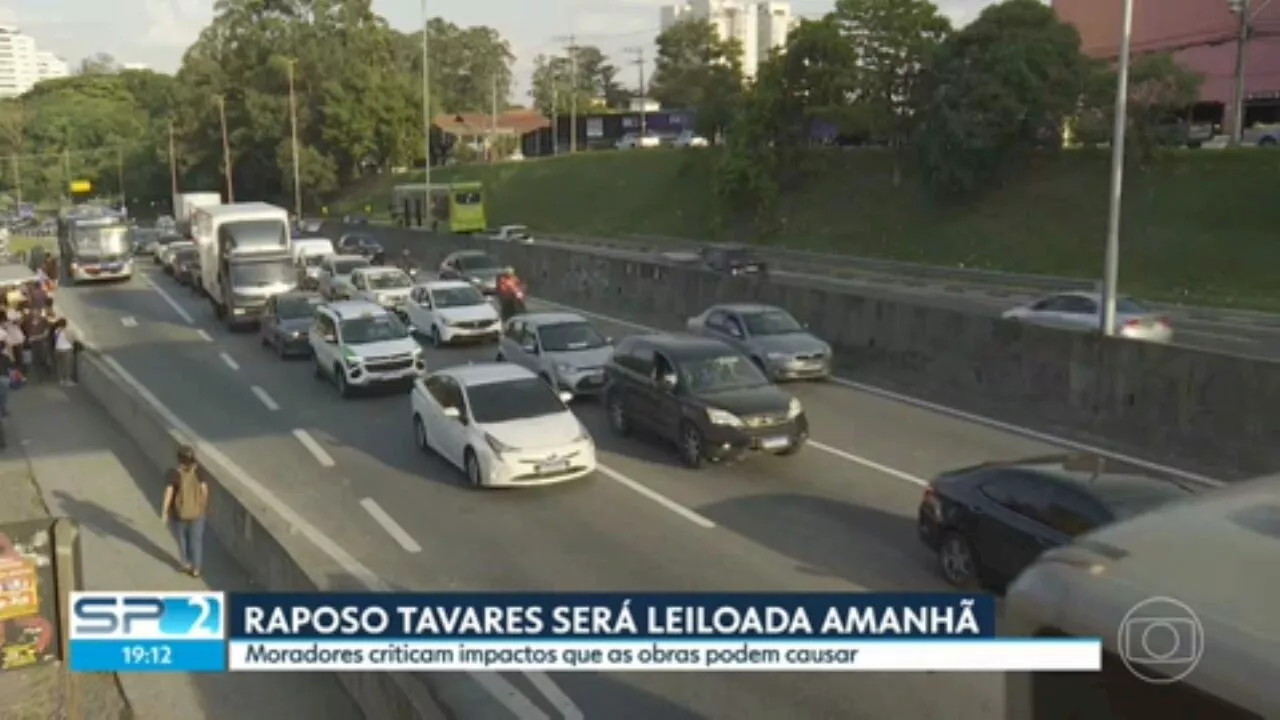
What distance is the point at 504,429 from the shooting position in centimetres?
1512

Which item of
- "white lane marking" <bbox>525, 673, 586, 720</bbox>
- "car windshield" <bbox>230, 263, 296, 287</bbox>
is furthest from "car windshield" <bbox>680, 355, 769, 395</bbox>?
"car windshield" <bbox>230, 263, 296, 287</bbox>

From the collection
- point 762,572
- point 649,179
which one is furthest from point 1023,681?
point 649,179

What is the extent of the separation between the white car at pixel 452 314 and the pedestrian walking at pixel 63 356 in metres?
7.90

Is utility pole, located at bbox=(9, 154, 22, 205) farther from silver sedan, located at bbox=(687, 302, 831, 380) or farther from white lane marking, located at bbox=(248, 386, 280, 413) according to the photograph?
silver sedan, located at bbox=(687, 302, 831, 380)

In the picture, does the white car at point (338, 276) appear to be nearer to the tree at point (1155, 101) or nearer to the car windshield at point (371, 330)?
the car windshield at point (371, 330)

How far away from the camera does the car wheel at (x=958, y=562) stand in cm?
1109

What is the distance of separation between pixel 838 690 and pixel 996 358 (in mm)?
12344

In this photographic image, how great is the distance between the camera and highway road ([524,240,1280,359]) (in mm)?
26719

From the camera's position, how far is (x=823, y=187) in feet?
201

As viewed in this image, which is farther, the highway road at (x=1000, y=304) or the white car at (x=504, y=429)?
A: the highway road at (x=1000, y=304)

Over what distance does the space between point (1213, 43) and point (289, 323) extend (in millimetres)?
57776

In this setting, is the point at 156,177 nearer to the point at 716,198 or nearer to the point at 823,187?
the point at 716,198

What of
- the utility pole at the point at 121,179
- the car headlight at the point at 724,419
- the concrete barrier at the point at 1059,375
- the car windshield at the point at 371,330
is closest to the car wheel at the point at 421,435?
the car headlight at the point at 724,419

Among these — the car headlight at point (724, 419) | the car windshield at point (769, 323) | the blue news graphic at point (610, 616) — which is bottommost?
the car headlight at point (724, 419)
